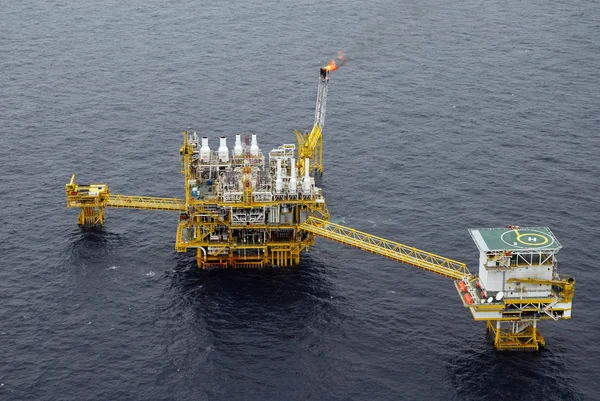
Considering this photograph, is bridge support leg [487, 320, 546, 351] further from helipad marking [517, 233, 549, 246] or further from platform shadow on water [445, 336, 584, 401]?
helipad marking [517, 233, 549, 246]

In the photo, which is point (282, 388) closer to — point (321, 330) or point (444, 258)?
point (321, 330)

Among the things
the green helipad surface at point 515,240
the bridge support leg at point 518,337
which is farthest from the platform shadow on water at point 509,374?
the green helipad surface at point 515,240

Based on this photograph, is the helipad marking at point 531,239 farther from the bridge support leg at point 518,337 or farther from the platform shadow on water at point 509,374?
the platform shadow on water at point 509,374

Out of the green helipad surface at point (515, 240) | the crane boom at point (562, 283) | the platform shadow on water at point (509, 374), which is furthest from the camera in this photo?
the green helipad surface at point (515, 240)

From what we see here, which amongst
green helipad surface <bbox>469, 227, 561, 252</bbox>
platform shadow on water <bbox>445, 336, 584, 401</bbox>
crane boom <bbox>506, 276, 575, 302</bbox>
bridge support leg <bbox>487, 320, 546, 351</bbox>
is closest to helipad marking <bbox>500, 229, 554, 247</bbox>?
green helipad surface <bbox>469, 227, 561, 252</bbox>

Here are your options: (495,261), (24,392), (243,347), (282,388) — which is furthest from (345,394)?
(24,392)

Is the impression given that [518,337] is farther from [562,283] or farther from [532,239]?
[532,239]

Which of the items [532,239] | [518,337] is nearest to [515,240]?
[532,239]

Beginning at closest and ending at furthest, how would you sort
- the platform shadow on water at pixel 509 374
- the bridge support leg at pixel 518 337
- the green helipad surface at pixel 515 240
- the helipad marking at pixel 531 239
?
the platform shadow on water at pixel 509 374
the green helipad surface at pixel 515 240
the helipad marking at pixel 531 239
the bridge support leg at pixel 518 337
